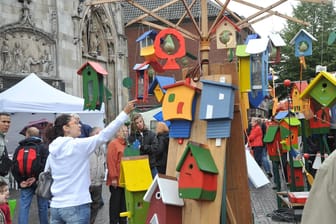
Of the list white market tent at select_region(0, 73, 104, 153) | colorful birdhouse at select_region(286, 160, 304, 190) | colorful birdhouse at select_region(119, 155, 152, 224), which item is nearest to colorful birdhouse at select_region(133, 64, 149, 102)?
colorful birdhouse at select_region(119, 155, 152, 224)

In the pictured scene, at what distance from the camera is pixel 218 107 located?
4270 millimetres

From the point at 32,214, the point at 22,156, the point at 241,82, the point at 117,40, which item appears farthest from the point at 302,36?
the point at 117,40

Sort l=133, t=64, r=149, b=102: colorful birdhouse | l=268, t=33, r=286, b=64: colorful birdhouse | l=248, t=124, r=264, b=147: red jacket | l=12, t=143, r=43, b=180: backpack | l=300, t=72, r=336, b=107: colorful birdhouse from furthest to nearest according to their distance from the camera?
l=248, t=124, r=264, b=147: red jacket < l=12, t=143, r=43, b=180: backpack < l=300, t=72, r=336, b=107: colorful birdhouse < l=268, t=33, r=286, b=64: colorful birdhouse < l=133, t=64, r=149, b=102: colorful birdhouse

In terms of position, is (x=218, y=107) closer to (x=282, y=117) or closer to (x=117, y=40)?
(x=282, y=117)

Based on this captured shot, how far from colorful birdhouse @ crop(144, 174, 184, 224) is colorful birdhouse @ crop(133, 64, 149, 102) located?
1262 millimetres

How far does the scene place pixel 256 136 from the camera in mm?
13812

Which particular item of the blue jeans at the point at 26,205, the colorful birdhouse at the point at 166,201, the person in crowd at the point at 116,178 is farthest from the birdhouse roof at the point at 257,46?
the blue jeans at the point at 26,205

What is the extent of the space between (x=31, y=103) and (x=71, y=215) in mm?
8924

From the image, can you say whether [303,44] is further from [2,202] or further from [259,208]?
[2,202]

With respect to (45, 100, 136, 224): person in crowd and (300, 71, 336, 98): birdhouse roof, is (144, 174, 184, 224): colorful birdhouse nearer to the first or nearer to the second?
(45, 100, 136, 224): person in crowd

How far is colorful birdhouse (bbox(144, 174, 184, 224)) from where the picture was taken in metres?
4.45

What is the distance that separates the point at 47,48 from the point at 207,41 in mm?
14820

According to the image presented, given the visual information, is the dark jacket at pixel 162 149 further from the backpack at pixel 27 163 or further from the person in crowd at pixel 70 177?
the person in crowd at pixel 70 177

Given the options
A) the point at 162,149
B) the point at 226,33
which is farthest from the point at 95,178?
the point at 226,33
